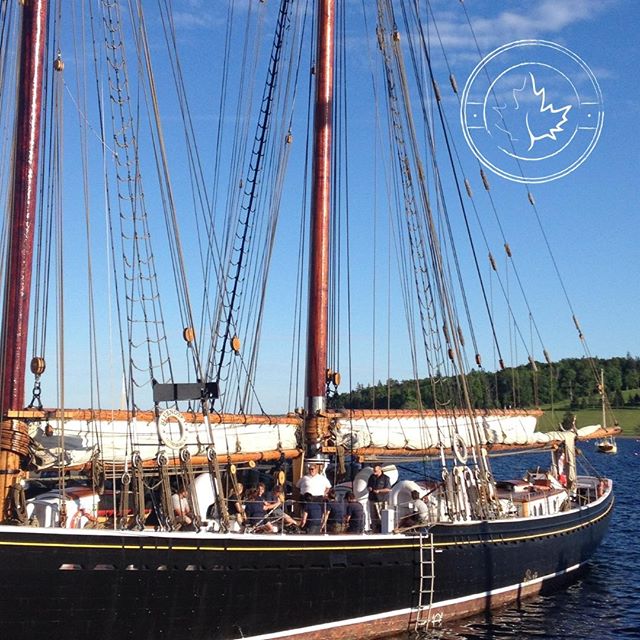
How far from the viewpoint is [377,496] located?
71.1 ft

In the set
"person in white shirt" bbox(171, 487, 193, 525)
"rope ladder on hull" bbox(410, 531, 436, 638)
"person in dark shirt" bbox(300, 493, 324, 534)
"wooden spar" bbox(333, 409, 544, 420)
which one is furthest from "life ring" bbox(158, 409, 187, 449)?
"wooden spar" bbox(333, 409, 544, 420)

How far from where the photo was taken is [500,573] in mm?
23953

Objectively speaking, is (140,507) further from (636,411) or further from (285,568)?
(636,411)

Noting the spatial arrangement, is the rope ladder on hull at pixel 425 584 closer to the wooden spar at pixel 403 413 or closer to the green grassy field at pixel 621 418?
the wooden spar at pixel 403 413

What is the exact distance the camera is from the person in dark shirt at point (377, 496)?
21442mm

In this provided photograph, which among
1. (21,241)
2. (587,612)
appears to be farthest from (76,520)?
(587,612)

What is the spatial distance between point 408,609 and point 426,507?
7.74 ft

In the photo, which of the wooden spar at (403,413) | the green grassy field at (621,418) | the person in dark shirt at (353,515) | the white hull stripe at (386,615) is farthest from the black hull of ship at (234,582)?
the green grassy field at (621,418)

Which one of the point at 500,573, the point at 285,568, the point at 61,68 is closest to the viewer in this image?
the point at 285,568

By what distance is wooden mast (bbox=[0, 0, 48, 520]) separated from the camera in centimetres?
1664

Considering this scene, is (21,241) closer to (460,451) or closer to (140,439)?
(140,439)

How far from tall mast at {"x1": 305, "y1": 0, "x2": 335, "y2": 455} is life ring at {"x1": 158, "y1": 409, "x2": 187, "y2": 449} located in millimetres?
5820

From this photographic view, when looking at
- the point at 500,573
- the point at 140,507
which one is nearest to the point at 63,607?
the point at 140,507

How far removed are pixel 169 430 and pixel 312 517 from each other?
144 inches
